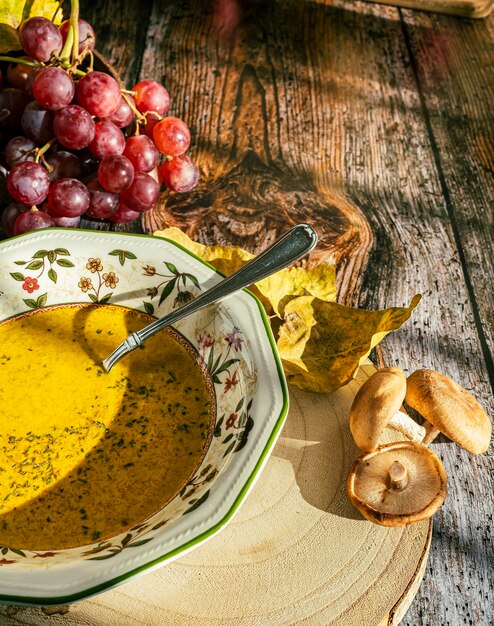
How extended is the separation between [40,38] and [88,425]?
2.28 feet

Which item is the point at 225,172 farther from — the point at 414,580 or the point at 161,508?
the point at 414,580

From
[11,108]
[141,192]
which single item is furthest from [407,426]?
[11,108]

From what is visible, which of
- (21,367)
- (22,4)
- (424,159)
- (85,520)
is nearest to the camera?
(85,520)

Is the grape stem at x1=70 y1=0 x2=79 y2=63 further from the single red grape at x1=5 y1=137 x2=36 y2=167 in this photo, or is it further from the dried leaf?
the dried leaf

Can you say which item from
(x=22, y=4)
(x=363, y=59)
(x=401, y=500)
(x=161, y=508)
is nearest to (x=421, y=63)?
(x=363, y=59)

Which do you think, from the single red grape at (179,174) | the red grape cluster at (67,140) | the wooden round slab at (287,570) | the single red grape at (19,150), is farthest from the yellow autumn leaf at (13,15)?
the wooden round slab at (287,570)

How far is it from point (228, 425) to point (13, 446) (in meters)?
0.31

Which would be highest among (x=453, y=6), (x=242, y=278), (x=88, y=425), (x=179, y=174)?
(x=453, y=6)

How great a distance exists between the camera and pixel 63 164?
1.21 meters

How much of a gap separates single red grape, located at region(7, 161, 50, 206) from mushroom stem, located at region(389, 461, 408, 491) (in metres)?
0.72

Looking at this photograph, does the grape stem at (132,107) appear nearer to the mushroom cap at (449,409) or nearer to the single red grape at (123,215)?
the single red grape at (123,215)

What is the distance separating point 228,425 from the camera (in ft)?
3.13

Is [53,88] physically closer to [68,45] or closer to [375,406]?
[68,45]

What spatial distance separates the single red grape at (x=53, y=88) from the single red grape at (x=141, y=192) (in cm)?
18
